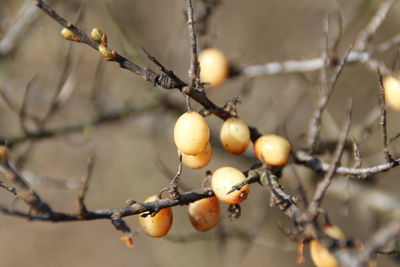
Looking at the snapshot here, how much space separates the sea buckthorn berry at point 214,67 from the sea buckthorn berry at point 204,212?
89cm

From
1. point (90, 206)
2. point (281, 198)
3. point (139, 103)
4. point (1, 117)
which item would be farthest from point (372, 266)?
point (90, 206)

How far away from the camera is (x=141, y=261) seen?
231 inches

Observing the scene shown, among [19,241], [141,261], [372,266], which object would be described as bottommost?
[19,241]

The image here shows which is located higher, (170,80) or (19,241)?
(170,80)

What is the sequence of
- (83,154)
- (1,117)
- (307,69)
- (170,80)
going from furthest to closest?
1. (83,154)
2. (1,117)
3. (307,69)
4. (170,80)

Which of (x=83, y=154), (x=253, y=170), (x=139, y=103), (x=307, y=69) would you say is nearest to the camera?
(x=253, y=170)

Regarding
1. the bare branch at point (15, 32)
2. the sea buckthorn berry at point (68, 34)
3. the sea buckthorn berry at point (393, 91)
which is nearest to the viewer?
the sea buckthorn berry at point (68, 34)

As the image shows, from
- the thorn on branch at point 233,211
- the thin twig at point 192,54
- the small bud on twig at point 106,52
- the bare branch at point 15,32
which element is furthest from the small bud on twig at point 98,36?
the bare branch at point 15,32

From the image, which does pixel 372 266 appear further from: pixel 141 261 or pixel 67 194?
pixel 67 194

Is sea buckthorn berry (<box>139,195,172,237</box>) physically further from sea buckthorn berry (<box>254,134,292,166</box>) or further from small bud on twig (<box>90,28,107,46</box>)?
small bud on twig (<box>90,28,107,46</box>)

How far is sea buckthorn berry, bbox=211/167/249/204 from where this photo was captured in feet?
4.22

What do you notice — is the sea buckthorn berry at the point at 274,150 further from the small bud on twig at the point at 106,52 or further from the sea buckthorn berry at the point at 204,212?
the small bud on twig at the point at 106,52

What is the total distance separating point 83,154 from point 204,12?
9.83ft

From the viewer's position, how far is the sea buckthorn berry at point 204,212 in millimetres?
1421
